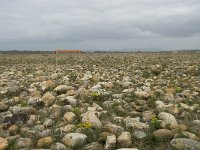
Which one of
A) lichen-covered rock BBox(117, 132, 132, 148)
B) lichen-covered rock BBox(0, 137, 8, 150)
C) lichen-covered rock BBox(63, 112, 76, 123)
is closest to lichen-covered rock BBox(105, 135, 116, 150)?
lichen-covered rock BBox(117, 132, 132, 148)

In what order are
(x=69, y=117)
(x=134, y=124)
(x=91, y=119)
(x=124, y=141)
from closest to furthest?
(x=124, y=141)
(x=134, y=124)
(x=91, y=119)
(x=69, y=117)

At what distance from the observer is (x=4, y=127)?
9.45 m

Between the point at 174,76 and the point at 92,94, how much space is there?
24.0 ft

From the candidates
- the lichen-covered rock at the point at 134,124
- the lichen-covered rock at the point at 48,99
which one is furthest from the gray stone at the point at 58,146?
the lichen-covered rock at the point at 48,99

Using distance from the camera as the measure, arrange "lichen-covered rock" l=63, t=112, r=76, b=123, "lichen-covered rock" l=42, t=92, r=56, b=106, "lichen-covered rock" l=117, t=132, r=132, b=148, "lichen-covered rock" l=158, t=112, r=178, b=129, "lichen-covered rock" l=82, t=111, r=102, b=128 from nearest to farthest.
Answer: "lichen-covered rock" l=117, t=132, r=132, b=148 < "lichen-covered rock" l=158, t=112, r=178, b=129 < "lichen-covered rock" l=82, t=111, r=102, b=128 < "lichen-covered rock" l=63, t=112, r=76, b=123 < "lichen-covered rock" l=42, t=92, r=56, b=106

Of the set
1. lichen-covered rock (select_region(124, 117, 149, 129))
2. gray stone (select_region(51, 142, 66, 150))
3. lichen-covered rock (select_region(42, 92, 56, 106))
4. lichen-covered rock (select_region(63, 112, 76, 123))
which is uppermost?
lichen-covered rock (select_region(42, 92, 56, 106))

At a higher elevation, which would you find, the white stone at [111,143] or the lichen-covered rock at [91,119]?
the lichen-covered rock at [91,119]

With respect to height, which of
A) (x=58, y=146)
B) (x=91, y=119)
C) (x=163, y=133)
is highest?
(x=91, y=119)

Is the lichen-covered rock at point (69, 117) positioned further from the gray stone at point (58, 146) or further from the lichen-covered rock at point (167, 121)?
the lichen-covered rock at point (167, 121)

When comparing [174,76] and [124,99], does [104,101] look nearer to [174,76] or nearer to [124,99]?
[124,99]

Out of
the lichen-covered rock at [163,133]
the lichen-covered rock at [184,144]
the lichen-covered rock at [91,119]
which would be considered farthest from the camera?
the lichen-covered rock at [91,119]

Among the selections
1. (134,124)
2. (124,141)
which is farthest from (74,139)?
(134,124)

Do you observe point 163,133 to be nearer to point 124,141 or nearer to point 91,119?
point 124,141

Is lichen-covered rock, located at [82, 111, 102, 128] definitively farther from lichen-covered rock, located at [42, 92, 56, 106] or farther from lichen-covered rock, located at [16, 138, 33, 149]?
lichen-covered rock, located at [42, 92, 56, 106]
